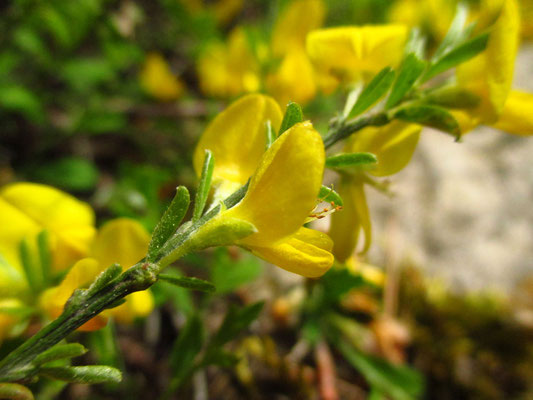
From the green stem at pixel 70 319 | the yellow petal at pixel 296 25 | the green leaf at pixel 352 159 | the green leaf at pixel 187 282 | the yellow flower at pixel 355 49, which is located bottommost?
the green leaf at pixel 187 282

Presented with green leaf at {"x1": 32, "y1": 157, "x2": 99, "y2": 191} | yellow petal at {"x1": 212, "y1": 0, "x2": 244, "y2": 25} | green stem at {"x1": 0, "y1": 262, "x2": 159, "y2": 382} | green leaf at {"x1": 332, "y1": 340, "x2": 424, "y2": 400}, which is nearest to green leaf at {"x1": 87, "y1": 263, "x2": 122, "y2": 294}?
green stem at {"x1": 0, "y1": 262, "x2": 159, "y2": 382}

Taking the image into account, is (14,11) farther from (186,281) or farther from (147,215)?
(186,281)

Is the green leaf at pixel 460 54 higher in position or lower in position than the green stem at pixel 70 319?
higher

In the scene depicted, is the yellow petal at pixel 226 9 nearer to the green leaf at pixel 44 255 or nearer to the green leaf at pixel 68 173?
the green leaf at pixel 68 173

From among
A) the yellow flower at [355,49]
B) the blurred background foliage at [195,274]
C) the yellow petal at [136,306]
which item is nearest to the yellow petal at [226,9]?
the blurred background foliage at [195,274]

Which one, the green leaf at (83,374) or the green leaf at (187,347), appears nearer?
the green leaf at (83,374)

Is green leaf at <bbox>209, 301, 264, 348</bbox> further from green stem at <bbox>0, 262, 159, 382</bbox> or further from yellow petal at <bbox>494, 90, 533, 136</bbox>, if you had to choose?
yellow petal at <bbox>494, 90, 533, 136</bbox>

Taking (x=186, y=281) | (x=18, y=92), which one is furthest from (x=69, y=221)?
(x=18, y=92)
